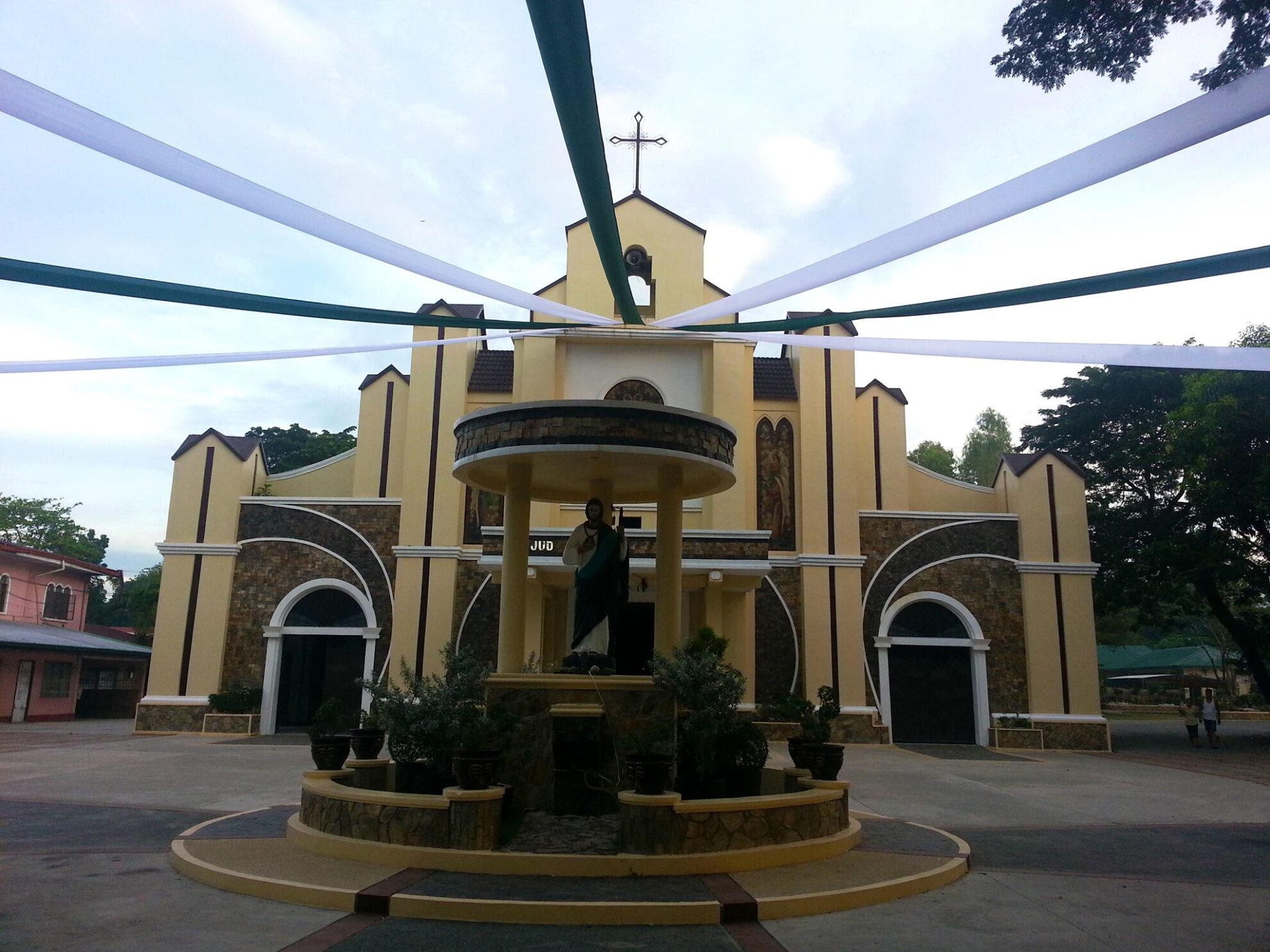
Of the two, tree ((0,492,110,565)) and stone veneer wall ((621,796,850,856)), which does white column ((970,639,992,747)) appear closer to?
stone veneer wall ((621,796,850,856))

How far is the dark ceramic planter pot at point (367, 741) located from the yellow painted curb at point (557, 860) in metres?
2.11

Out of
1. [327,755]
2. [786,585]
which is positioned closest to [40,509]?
[786,585]

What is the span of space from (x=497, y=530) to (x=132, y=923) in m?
13.5

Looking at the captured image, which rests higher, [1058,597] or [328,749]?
[1058,597]

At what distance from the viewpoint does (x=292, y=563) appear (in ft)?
75.0

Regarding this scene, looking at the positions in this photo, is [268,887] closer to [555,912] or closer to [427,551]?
[555,912]

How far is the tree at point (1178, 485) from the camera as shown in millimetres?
22047

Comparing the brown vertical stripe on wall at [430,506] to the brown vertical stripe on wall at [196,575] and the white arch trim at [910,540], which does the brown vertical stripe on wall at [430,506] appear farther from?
the white arch trim at [910,540]

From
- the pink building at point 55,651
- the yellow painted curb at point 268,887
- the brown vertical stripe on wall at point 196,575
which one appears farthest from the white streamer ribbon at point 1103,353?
Answer: the pink building at point 55,651

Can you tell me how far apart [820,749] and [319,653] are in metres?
16.2

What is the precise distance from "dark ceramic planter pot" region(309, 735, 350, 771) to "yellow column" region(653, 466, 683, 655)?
3.56 m

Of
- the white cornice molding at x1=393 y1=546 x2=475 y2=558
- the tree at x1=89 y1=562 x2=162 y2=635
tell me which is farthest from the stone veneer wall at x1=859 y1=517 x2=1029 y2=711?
the tree at x1=89 y1=562 x2=162 y2=635

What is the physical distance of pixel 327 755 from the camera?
9.73 metres

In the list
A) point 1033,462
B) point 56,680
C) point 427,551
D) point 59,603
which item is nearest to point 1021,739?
point 1033,462
